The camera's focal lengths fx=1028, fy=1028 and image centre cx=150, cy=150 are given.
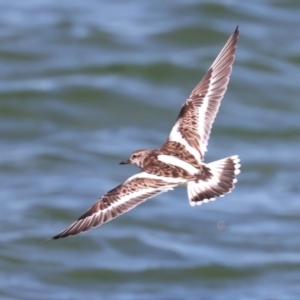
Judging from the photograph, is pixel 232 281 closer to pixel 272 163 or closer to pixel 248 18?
pixel 272 163

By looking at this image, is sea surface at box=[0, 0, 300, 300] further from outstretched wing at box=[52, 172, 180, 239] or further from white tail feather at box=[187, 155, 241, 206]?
outstretched wing at box=[52, 172, 180, 239]

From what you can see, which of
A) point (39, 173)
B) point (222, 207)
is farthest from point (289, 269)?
point (39, 173)

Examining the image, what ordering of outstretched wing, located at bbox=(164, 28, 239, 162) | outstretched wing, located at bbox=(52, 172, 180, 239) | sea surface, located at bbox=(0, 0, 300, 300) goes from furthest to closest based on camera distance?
sea surface, located at bbox=(0, 0, 300, 300) < outstretched wing, located at bbox=(164, 28, 239, 162) < outstretched wing, located at bbox=(52, 172, 180, 239)

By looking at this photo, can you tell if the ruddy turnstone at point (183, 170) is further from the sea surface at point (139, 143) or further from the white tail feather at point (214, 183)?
the sea surface at point (139, 143)

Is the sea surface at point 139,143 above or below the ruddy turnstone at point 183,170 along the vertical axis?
above

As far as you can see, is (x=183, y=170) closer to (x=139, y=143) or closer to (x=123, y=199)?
(x=123, y=199)

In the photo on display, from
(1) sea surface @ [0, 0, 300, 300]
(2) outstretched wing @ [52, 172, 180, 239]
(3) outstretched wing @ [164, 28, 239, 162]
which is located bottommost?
(2) outstretched wing @ [52, 172, 180, 239]

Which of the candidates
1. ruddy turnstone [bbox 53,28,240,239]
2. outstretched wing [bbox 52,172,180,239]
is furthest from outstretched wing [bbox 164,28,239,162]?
outstretched wing [bbox 52,172,180,239]

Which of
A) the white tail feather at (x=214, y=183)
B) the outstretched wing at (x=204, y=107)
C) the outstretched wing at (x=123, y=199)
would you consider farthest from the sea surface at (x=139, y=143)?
the outstretched wing at (x=123, y=199)
